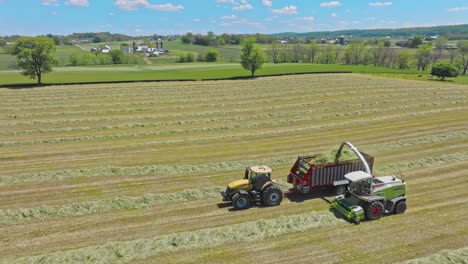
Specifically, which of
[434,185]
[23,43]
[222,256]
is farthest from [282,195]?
[23,43]

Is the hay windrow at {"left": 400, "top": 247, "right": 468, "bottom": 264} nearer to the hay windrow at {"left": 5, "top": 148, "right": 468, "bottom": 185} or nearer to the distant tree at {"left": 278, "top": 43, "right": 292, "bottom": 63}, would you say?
the hay windrow at {"left": 5, "top": 148, "right": 468, "bottom": 185}

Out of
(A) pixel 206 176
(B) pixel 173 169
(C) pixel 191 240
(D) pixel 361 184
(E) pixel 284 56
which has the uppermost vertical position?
(E) pixel 284 56

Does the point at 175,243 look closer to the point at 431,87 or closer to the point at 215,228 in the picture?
the point at 215,228

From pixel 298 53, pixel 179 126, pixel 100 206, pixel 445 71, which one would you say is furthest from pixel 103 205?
pixel 298 53

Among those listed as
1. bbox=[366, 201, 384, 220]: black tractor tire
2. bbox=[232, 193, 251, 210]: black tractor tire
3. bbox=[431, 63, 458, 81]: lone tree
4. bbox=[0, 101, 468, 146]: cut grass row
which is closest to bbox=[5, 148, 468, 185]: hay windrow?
bbox=[232, 193, 251, 210]: black tractor tire

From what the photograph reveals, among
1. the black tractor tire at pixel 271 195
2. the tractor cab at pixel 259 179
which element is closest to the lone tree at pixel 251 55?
the tractor cab at pixel 259 179

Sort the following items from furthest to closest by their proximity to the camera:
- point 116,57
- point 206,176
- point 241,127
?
1. point 116,57
2. point 241,127
3. point 206,176

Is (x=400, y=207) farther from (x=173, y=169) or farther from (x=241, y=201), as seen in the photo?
(x=173, y=169)
